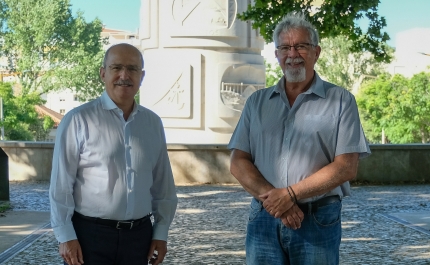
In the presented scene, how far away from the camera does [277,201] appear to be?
11.2 ft

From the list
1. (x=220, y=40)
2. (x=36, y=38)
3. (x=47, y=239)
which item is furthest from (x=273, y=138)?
(x=36, y=38)

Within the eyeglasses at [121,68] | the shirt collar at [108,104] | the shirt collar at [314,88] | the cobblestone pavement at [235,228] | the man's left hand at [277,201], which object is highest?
the eyeglasses at [121,68]

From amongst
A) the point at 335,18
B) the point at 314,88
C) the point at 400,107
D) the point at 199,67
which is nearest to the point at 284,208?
the point at 314,88

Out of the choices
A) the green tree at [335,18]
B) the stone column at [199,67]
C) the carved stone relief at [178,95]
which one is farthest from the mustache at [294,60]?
the carved stone relief at [178,95]

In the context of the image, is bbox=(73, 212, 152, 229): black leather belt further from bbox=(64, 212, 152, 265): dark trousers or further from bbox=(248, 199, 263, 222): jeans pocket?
bbox=(248, 199, 263, 222): jeans pocket

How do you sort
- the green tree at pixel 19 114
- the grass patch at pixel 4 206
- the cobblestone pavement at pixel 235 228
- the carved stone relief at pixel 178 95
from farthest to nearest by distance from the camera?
the green tree at pixel 19 114, the carved stone relief at pixel 178 95, the grass patch at pixel 4 206, the cobblestone pavement at pixel 235 228

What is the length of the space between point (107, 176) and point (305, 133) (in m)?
0.91

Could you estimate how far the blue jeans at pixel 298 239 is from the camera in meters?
3.45

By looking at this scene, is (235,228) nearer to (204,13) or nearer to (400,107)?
(204,13)

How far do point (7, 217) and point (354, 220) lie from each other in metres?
4.70

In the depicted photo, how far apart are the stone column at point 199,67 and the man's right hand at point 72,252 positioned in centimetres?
1497

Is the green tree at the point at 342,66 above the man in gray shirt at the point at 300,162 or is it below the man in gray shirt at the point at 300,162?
above

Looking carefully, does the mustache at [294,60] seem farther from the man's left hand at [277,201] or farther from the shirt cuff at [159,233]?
the shirt cuff at [159,233]

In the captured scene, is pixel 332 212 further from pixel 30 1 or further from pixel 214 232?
pixel 30 1
